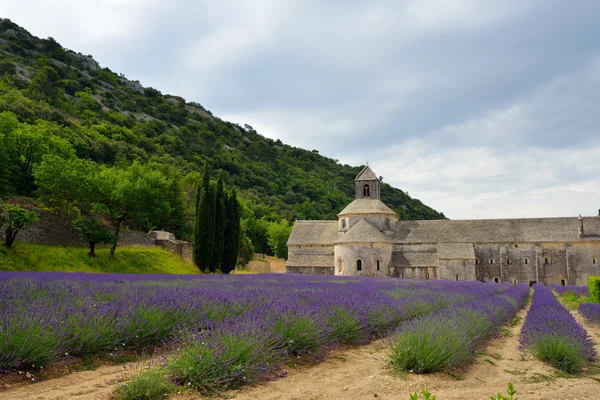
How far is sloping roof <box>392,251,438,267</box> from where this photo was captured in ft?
132

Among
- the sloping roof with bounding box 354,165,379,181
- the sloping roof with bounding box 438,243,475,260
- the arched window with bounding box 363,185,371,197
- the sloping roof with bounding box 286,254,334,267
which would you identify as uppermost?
the sloping roof with bounding box 354,165,379,181

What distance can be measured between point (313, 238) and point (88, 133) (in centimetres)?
3407

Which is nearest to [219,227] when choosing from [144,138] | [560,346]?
[560,346]

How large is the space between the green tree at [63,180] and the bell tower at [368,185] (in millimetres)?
28109

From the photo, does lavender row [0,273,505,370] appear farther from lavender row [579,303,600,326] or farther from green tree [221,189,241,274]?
green tree [221,189,241,274]

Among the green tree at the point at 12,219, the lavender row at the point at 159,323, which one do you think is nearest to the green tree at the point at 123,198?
the green tree at the point at 12,219

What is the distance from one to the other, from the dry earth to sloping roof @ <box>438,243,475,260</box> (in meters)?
34.7

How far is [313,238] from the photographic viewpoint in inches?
1790

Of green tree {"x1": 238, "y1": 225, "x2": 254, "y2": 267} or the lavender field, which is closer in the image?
the lavender field

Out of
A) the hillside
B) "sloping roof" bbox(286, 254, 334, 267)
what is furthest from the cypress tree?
"sloping roof" bbox(286, 254, 334, 267)

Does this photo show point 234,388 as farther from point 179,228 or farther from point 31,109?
point 31,109

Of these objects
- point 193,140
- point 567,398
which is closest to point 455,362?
point 567,398

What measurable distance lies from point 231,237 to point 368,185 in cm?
2003

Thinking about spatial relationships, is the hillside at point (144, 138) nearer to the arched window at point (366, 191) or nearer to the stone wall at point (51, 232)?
the stone wall at point (51, 232)
